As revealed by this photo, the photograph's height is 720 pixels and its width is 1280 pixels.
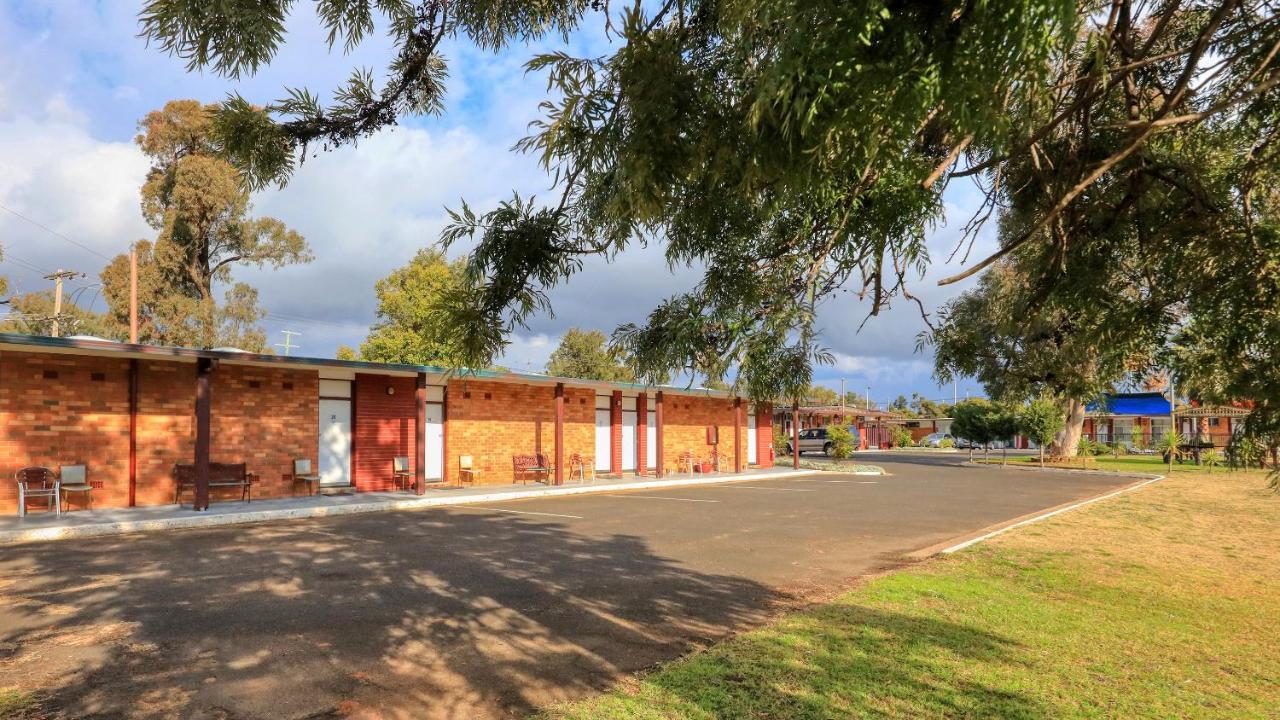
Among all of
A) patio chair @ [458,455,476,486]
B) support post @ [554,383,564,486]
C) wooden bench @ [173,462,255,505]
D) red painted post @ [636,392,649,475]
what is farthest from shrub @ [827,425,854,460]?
wooden bench @ [173,462,255,505]

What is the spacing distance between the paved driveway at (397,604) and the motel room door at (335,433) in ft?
14.2

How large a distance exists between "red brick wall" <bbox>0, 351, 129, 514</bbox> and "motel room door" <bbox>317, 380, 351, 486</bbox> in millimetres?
4217

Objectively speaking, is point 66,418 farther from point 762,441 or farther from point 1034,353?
point 762,441

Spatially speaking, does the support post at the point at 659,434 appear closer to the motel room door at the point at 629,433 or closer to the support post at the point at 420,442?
the motel room door at the point at 629,433

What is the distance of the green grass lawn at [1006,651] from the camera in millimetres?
4613

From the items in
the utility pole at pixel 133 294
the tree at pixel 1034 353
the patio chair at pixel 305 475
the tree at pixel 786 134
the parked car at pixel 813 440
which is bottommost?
the parked car at pixel 813 440

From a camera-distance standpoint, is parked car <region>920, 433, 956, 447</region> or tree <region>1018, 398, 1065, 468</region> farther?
parked car <region>920, 433, 956, 447</region>

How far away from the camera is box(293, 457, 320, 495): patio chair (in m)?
17.1

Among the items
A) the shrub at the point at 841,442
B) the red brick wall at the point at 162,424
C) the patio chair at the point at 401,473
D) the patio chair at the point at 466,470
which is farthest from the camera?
the shrub at the point at 841,442

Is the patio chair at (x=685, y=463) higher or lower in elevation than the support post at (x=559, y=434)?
lower

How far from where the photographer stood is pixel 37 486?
532 inches

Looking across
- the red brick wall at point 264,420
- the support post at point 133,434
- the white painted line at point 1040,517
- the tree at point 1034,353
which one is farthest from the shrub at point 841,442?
the tree at point 1034,353

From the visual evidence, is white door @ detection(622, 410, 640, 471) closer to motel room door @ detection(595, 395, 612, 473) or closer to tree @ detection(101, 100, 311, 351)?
motel room door @ detection(595, 395, 612, 473)

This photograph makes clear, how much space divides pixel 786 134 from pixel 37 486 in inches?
656
